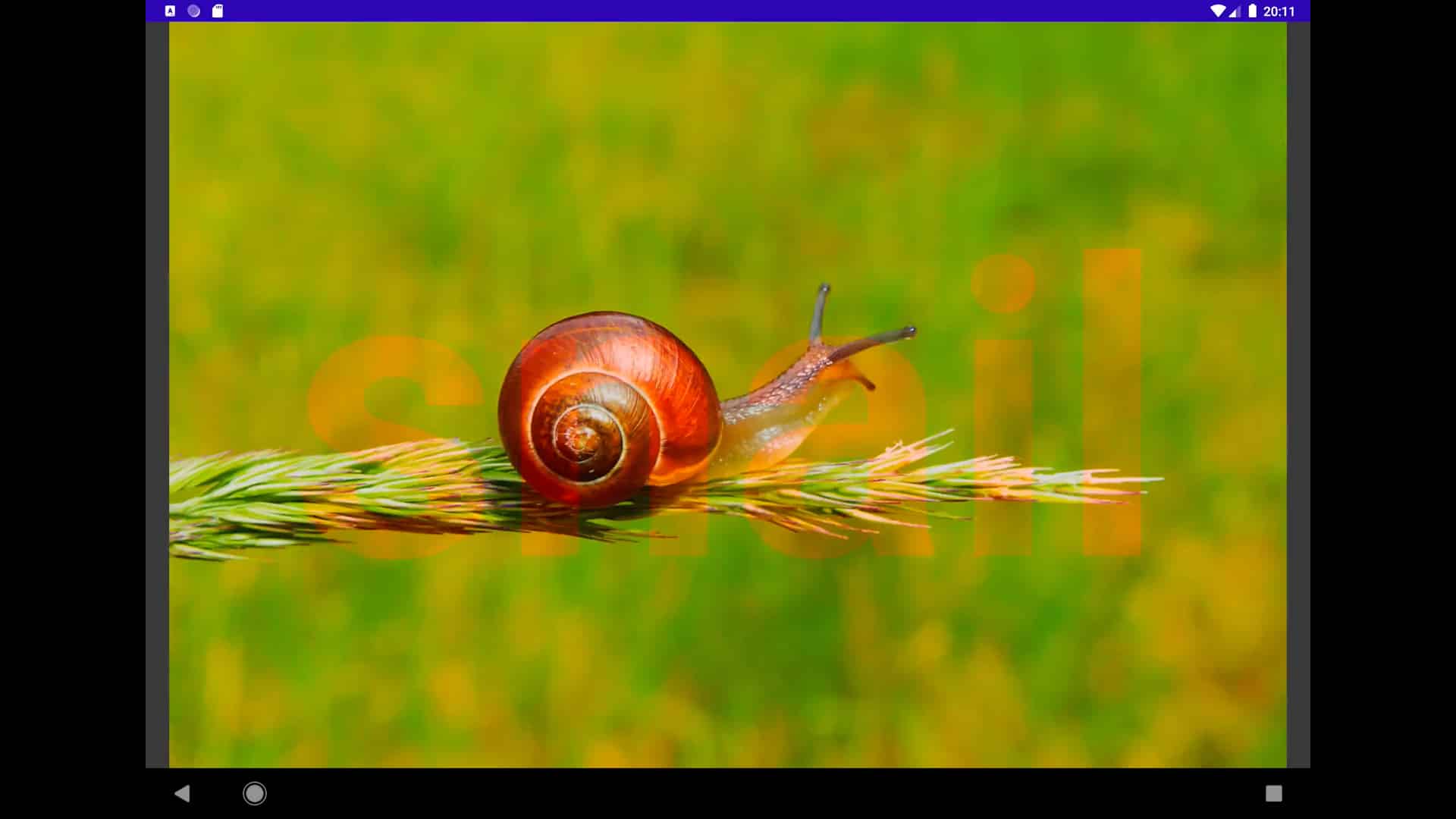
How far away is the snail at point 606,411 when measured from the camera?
201 centimetres

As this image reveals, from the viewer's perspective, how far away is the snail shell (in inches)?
79.0

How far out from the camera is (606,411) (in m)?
2.05

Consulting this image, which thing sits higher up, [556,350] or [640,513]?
[556,350]

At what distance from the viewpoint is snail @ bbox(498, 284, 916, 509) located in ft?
6.58

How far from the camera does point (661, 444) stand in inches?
83.8

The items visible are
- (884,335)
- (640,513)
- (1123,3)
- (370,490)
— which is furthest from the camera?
(884,335)

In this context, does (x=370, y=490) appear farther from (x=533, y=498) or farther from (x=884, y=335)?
(x=884, y=335)

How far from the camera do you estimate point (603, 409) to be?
2.05 metres

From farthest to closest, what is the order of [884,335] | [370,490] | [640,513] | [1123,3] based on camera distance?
[884,335]
[1123,3]
[640,513]
[370,490]
